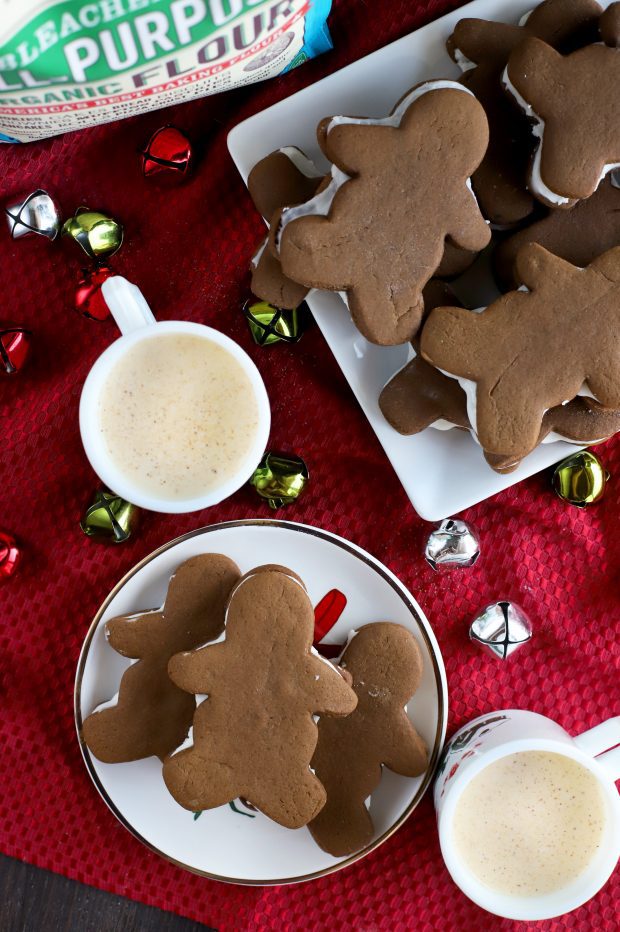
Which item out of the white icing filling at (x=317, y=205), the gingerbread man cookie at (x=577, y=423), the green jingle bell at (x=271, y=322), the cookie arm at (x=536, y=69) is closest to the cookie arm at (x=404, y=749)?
the gingerbread man cookie at (x=577, y=423)

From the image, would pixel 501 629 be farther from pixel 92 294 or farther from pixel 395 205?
pixel 92 294

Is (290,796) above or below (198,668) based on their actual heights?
below

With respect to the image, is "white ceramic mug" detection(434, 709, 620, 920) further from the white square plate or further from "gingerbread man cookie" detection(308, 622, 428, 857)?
the white square plate

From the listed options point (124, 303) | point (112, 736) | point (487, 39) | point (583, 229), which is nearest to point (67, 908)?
point (112, 736)

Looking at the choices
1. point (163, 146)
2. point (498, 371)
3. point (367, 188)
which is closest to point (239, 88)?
point (163, 146)

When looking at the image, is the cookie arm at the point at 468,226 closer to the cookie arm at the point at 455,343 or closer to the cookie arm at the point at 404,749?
the cookie arm at the point at 455,343

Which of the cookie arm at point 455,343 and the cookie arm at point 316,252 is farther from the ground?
the cookie arm at point 316,252
